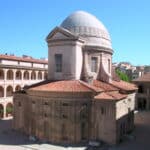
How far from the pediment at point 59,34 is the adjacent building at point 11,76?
17511 mm

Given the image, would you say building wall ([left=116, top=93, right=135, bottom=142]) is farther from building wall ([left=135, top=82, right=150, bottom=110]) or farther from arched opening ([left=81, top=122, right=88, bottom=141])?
building wall ([left=135, top=82, right=150, bottom=110])

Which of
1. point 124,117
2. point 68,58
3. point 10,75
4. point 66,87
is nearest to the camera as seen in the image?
point 66,87

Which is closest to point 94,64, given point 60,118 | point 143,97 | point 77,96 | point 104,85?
point 104,85

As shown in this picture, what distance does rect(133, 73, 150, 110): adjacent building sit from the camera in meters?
57.5

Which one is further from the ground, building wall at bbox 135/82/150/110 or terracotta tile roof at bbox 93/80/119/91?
terracotta tile roof at bbox 93/80/119/91

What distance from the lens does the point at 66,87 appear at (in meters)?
32.0

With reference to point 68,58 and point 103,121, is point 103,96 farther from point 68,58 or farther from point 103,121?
point 68,58

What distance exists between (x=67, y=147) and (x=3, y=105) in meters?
25.7

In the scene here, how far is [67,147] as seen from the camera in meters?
29.0

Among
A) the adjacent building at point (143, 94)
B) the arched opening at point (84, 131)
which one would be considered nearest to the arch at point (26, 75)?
the adjacent building at point (143, 94)

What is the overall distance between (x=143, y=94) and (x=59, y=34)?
30.1m

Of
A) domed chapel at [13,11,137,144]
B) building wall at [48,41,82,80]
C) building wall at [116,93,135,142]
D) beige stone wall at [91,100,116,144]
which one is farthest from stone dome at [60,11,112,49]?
beige stone wall at [91,100,116,144]

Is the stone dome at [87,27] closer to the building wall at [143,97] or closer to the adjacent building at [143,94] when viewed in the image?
the adjacent building at [143,94]

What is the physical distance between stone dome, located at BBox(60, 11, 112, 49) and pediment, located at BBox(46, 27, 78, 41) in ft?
11.8
